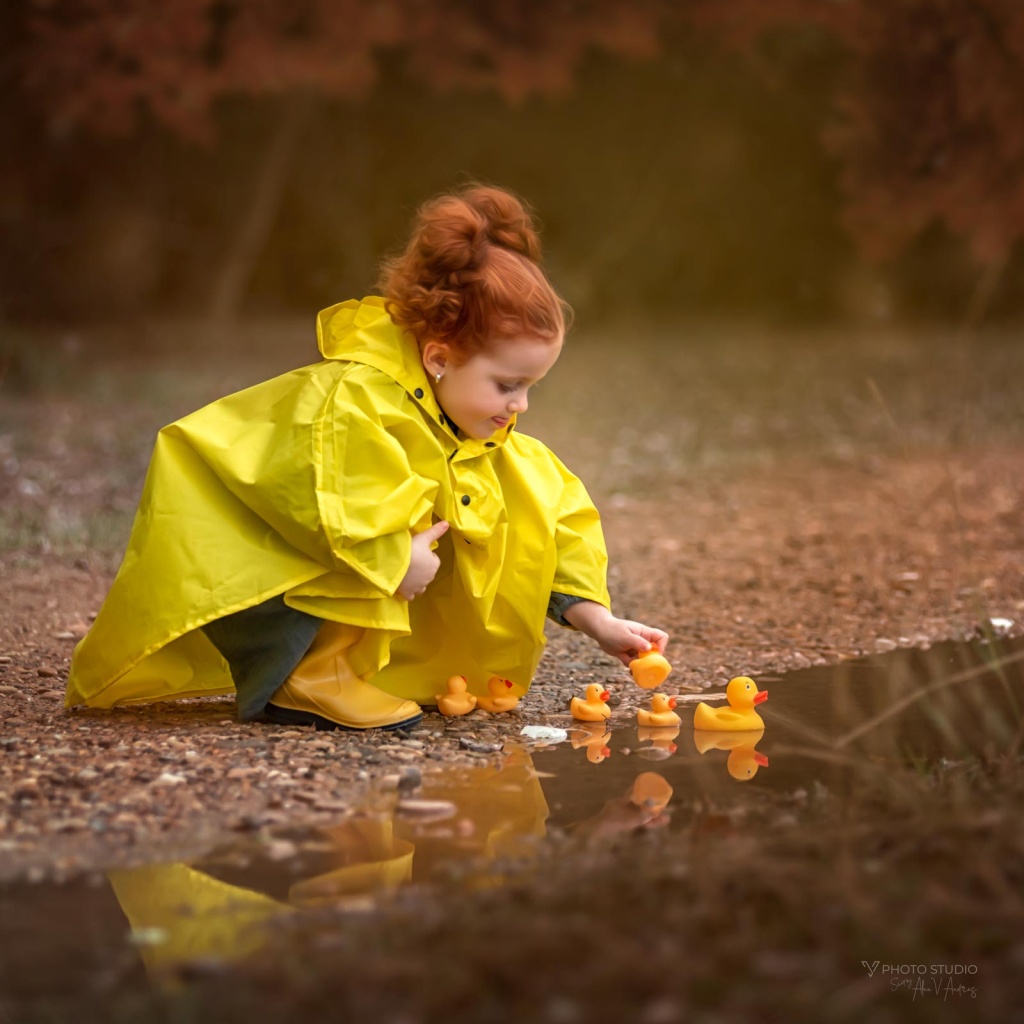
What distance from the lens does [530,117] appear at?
1395 cm

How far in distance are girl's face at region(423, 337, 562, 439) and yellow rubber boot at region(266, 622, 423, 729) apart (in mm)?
511

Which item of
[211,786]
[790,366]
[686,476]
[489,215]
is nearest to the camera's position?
[211,786]

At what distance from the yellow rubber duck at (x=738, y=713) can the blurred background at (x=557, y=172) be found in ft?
31.6

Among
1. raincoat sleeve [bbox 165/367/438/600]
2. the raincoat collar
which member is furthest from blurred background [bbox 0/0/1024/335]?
raincoat sleeve [bbox 165/367/438/600]

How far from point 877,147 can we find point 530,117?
11.9ft

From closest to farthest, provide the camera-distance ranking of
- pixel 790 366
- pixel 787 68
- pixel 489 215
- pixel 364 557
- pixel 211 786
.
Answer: pixel 211 786, pixel 364 557, pixel 489 215, pixel 790 366, pixel 787 68

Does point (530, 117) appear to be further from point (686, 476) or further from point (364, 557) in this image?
point (364, 557)

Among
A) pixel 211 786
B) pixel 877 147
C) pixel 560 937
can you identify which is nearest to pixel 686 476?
pixel 211 786

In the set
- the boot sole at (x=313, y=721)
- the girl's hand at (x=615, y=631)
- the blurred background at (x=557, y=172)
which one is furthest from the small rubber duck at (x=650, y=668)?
the blurred background at (x=557, y=172)

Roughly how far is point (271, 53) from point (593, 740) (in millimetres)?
9824

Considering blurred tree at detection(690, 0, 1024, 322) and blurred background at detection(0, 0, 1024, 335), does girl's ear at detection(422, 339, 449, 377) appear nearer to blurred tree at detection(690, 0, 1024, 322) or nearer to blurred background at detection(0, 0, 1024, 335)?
blurred tree at detection(690, 0, 1024, 322)

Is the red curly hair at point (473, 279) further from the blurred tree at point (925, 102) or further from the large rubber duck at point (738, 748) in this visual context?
the blurred tree at point (925, 102)

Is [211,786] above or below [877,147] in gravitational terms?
below

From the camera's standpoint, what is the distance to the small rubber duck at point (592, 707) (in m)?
3.06
